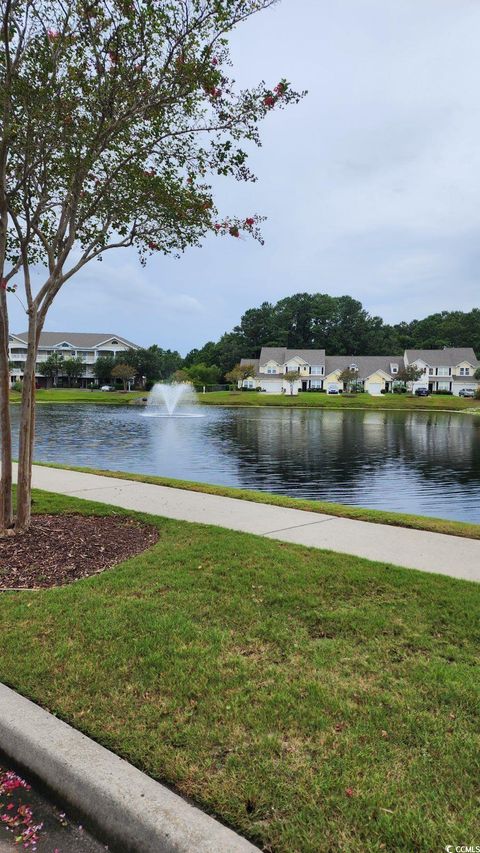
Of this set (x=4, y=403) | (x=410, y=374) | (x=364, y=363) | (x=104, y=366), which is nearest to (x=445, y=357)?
(x=410, y=374)

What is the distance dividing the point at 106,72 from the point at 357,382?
3094 inches

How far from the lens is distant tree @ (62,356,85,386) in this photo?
82312mm

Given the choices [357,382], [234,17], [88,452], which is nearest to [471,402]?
[357,382]

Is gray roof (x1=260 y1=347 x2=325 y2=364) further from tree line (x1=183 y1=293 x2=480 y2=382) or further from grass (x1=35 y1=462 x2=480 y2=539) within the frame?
grass (x1=35 y1=462 x2=480 y2=539)

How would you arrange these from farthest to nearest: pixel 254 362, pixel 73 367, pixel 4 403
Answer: pixel 254 362
pixel 73 367
pixel 4 403

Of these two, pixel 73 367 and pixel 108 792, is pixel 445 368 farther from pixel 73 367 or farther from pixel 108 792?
pixel 108 792

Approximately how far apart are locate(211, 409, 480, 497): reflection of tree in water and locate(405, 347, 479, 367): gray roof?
51.5m

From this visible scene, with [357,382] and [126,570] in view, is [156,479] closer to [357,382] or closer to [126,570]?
[126,570]

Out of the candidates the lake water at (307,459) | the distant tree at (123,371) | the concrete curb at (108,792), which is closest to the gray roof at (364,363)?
the distant tree at (123,371)

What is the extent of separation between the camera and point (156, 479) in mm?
11008

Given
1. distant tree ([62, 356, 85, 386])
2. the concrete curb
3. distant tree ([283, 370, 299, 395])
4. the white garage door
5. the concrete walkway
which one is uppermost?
distant tree ([62, 356, 85, 386])

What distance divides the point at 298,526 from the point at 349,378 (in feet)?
239

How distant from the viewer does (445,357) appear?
80625mm

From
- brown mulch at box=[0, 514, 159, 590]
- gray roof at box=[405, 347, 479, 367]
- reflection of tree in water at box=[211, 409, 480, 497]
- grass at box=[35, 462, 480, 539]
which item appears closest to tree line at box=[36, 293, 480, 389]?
gray roof at box=[405, 347, 479, 367]
